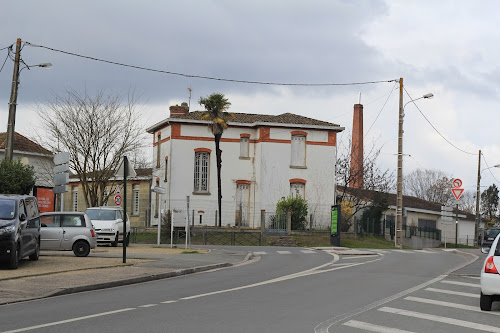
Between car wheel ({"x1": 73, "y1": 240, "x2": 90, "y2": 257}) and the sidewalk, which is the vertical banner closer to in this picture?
the sidewalk

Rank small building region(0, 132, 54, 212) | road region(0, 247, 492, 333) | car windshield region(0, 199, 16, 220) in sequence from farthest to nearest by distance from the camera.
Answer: small building region(0, 132, 54, 212)
car windshield region(0, 199, 16, 220)
road region(0, 247, 492, 333)

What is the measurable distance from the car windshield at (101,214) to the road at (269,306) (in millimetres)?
13216

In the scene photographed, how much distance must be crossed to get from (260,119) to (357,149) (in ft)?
44.2

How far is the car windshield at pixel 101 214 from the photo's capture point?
31.5m

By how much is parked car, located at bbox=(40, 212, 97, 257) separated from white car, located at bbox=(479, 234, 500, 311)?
1476cm

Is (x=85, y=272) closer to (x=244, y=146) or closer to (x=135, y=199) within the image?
(x=244, y=146)

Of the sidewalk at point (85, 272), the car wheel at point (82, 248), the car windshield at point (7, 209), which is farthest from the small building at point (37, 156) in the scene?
the car windshield at point (7, 209)

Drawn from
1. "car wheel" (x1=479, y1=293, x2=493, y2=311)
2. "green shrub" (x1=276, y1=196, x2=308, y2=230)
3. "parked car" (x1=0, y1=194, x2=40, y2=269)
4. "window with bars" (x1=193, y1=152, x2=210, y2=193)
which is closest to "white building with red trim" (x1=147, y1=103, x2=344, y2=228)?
"window with bars" (x1=193, y1=152, x2=210, y2=193)

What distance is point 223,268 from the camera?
850 inches

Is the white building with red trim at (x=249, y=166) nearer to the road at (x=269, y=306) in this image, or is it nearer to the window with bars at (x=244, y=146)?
the window with bars at (x=244, y=146)

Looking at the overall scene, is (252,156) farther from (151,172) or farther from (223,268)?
(223,268)

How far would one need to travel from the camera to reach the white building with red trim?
172ft

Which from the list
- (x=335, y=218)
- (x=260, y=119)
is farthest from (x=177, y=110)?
(x=335, y=218)

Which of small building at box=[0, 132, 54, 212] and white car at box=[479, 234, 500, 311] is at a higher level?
small building at box=[0, 132, 54, 212]
